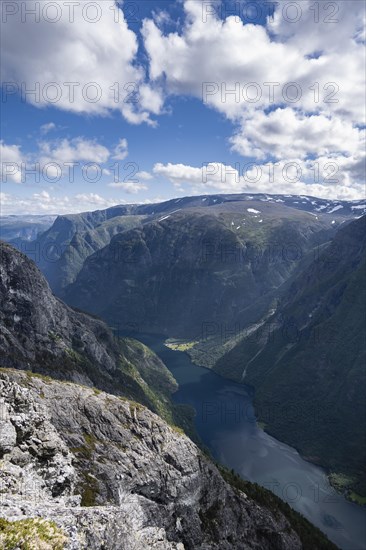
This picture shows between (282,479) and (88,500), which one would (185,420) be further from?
(88,500)

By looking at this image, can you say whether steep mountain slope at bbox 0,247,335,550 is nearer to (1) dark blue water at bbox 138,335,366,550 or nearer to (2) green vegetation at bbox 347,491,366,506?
(1) dark blue water at bbox 138,335,366,550

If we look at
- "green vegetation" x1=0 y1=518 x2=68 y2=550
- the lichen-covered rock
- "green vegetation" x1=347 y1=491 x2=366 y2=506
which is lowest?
"green vegetation" x1=347 y1=491 x2=366 y2=506

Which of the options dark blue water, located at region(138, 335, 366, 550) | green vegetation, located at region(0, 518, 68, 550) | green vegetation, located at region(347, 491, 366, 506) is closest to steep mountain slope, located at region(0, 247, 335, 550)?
green vegetation, located at region(0, 518, 68, 550)

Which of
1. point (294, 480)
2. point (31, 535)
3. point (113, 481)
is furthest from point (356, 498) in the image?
point (31, 535)

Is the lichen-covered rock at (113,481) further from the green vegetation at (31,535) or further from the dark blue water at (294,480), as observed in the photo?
the dark blue water at (294,480)

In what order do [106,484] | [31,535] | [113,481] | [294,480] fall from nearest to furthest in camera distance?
[31,535] < [106,484] < [113,481] < [294,480]

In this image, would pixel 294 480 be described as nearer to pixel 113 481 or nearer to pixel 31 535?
pixel 113 481

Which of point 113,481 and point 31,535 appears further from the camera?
point 113,481
